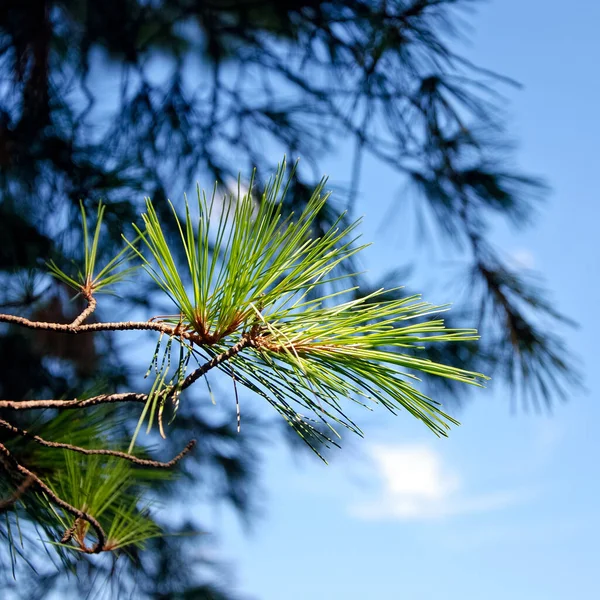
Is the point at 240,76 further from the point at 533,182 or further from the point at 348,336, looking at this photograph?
the point at 348,336

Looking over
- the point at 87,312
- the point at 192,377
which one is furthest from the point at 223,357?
the point at 87,312

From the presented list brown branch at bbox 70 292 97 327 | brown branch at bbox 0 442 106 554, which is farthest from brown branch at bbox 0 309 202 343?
brown branch at bbox 0 442 106 554

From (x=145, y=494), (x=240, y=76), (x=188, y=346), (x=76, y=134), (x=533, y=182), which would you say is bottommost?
(x=145, y=494)

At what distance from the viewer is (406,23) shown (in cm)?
141

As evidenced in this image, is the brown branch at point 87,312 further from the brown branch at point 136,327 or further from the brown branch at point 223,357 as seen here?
the brown branch at point 223,357

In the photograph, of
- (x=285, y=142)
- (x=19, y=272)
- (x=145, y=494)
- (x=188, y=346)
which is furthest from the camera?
(x=285, y=142)

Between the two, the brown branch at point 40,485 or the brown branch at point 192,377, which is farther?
the brown branch at point 40,485

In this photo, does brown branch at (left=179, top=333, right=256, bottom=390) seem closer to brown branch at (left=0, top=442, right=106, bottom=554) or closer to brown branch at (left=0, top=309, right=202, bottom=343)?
brown branch at (left=0, top=309, right=202, bottom=343)

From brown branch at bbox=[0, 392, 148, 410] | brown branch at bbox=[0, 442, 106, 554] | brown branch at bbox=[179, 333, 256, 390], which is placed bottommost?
brown branch at bbox=[0, 442, 106, 554]

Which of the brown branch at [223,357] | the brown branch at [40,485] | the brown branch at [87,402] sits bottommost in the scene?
the brown branch at [40,485]

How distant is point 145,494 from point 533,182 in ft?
3.69

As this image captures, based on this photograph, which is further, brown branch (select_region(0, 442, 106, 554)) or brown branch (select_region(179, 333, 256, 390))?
brown branch (select_region(0, 442, 106, 554))

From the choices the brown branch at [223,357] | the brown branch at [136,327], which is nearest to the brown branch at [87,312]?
the brown branch at [136,327]

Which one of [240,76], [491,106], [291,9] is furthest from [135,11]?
[491,106]
